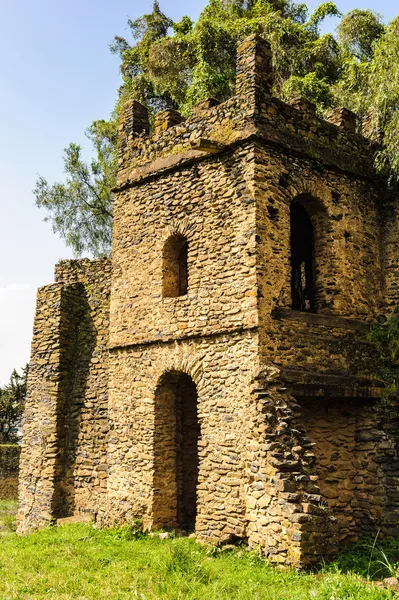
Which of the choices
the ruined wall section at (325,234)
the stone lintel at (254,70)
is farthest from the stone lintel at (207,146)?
the stone lintel at (254,70)

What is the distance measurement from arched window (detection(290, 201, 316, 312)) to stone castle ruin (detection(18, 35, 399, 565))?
4cm

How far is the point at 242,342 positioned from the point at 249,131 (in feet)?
12.5

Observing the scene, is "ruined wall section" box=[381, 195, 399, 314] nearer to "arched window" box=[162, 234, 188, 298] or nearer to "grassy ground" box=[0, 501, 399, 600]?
"arched window" box=[162, 234, 188, 298]

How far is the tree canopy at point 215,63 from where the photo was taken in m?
18.0

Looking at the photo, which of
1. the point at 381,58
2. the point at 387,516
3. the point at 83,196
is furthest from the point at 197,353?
the point at 83,196

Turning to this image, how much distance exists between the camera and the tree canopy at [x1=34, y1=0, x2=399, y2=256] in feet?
59.0

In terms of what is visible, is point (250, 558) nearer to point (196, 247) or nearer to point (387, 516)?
point (387, 516)

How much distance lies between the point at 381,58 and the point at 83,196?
50.9 feet

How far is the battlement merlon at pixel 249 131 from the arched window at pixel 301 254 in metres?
1.51

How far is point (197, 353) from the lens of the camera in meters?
10.4

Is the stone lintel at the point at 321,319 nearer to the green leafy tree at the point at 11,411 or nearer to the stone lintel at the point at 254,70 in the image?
the stone lintel at the point at 254,70

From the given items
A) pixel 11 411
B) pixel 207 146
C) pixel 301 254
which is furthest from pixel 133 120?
pixel 11 411

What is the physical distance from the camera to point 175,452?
11188mm

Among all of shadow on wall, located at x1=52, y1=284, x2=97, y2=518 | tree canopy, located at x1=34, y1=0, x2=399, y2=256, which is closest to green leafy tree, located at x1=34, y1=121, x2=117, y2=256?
tree canopy, located at x1=34, y1=0, x2=399, y2=256
